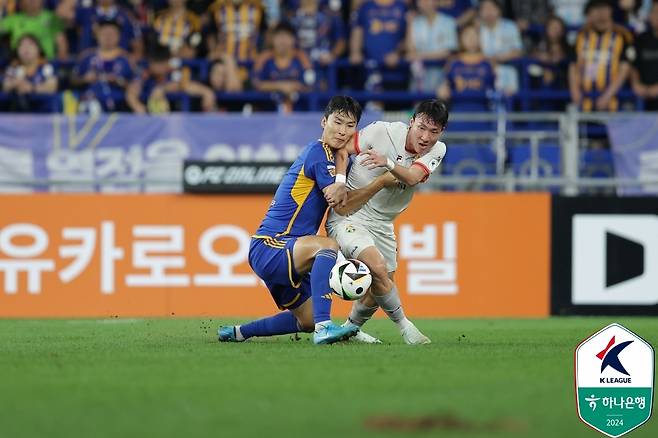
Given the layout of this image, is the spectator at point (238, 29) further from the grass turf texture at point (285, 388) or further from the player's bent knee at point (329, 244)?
the player's bent knee at point (329, 244)

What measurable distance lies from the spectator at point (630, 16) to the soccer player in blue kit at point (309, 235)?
10482 millimetres

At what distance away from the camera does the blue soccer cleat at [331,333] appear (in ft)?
30.5

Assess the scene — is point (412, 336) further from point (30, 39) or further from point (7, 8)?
point (7, 8)

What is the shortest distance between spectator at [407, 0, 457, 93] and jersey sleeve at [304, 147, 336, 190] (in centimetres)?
816

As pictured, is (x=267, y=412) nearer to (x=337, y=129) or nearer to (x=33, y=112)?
(x=337, y=129)

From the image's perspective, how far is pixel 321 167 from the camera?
941 centimetres

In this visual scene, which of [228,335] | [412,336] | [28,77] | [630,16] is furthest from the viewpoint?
[630,16]

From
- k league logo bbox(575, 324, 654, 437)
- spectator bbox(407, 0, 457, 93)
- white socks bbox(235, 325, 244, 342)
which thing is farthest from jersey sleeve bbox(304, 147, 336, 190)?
spectator bbox(407, 0, 457, 93)

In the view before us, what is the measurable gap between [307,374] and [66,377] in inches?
54.8

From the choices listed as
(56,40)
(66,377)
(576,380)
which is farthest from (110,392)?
(56,40)

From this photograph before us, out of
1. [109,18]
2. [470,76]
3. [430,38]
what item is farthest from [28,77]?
Answer: [470,76]

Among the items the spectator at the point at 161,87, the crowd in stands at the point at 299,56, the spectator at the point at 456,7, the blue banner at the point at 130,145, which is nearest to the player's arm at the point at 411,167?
the blue banner at the point at 130,145

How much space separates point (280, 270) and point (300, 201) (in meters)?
0.55

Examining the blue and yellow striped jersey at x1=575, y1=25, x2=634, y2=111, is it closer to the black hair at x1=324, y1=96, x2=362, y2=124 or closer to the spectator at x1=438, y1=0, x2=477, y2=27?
the spectator at x1=438, y1=0, x2=477, y2=27
